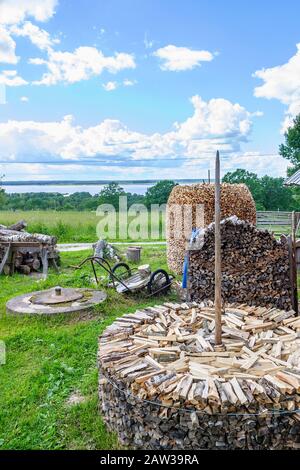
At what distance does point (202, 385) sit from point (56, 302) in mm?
4043

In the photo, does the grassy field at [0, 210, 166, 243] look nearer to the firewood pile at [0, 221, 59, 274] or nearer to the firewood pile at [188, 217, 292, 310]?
the firewood pile at [0, 221, 59, 274]

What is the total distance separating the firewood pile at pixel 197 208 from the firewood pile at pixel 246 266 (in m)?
2.29

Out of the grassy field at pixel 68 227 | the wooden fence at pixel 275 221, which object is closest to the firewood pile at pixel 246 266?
the grassy field at pixel 68 227

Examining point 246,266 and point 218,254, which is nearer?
point 218,254

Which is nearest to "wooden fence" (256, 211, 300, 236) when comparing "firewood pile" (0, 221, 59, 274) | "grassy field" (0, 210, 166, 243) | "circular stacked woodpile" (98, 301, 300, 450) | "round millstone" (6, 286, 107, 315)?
"grassy field" (0, 210, 166, 243)

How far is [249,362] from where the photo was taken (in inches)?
119

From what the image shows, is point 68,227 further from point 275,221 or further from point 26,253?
point 275,221

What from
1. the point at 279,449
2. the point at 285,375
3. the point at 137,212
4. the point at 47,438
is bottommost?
the point at 47,438

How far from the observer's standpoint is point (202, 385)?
8.83ft

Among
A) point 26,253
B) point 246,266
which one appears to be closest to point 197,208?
point 246,266
